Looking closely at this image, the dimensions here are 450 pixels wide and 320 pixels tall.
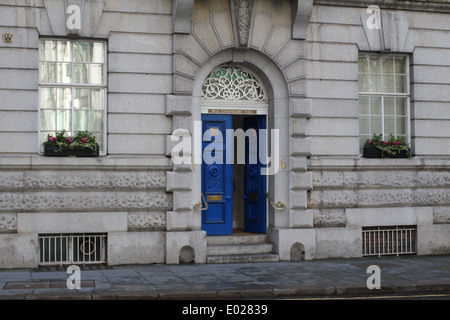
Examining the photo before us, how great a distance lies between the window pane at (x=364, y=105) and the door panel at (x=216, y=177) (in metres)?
3.27

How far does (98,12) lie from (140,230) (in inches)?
189

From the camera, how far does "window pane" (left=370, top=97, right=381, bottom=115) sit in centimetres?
1576

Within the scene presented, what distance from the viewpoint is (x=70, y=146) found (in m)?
13.5

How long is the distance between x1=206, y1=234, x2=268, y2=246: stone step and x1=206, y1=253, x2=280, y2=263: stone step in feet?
1.75

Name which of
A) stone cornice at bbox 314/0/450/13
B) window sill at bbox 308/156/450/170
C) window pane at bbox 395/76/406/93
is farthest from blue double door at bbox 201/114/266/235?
window pane at bbox 395/76/406/93

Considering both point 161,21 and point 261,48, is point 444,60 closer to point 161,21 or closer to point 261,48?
point 261,48

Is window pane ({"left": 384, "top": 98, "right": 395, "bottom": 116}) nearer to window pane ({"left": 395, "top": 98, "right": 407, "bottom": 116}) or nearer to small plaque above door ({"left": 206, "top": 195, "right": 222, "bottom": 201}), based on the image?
window pane ({"left": 395, "top": 98, "right": 407, "bottom": 116})

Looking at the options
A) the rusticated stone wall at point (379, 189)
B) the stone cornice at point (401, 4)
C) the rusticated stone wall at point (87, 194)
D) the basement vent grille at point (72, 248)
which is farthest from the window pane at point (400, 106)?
the basement vent grille at point (72, 248)

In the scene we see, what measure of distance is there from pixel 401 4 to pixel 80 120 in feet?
26.8

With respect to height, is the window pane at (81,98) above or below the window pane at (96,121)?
above

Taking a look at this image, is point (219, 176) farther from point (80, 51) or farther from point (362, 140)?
point (80, 51)

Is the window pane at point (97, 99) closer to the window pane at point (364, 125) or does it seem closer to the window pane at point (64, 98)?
the window pane at point (64, 98)

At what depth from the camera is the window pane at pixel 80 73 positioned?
13.9 meters

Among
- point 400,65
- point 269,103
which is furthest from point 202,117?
point 400,65
